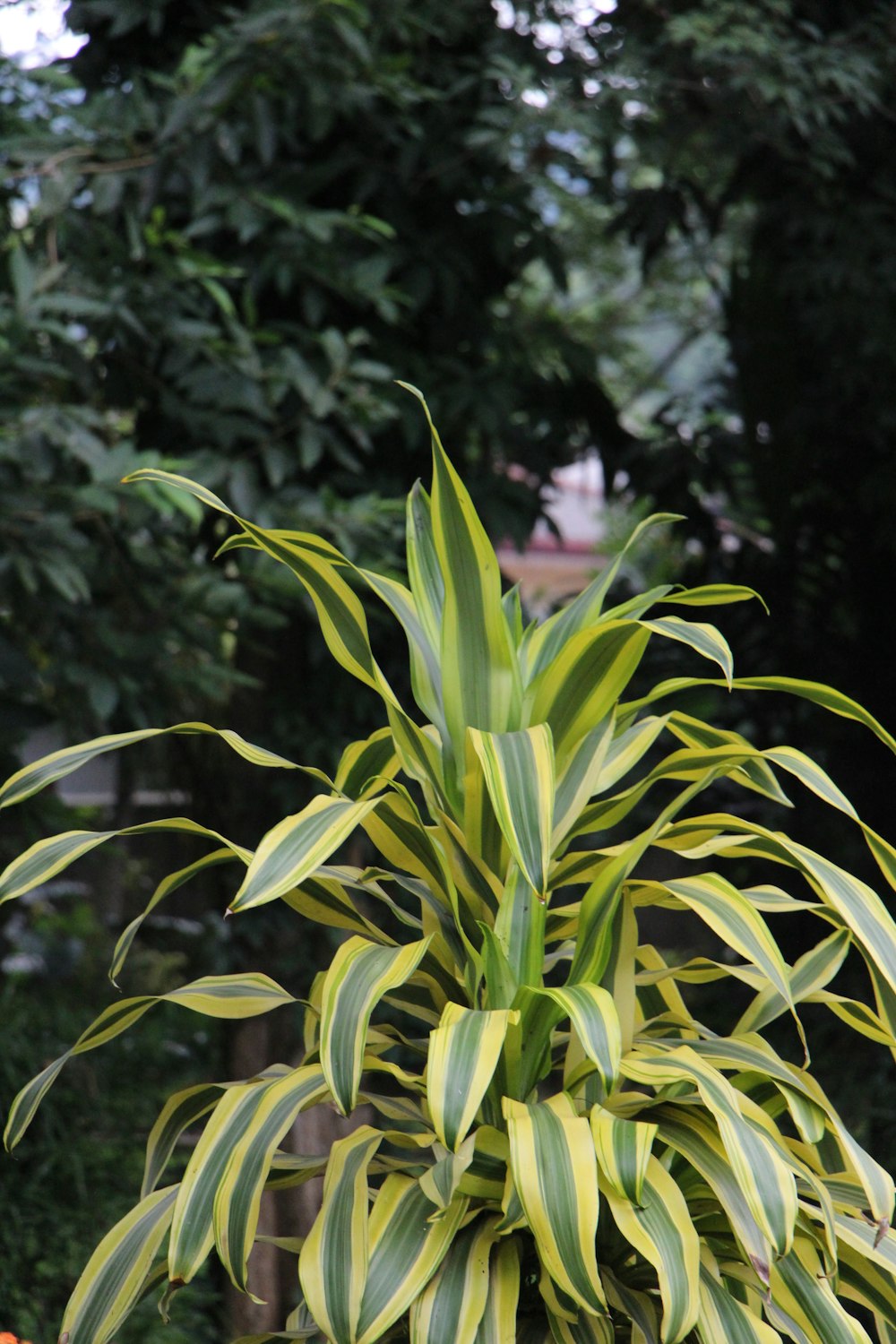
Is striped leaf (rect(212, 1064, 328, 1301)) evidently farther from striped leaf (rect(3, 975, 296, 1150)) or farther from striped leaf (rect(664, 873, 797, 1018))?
striped leaf (rect(664, 873, 797, 1018))

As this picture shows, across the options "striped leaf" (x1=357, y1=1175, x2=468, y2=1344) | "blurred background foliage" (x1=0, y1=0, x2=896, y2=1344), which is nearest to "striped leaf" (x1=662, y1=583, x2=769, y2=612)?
"striped leaf" (x1=357, y1=1175, x2=468, y2=1344)

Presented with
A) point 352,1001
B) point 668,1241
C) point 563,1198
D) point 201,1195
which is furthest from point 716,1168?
point 201,1195

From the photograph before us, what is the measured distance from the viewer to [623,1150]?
123cm

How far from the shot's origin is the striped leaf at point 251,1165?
1299 mm

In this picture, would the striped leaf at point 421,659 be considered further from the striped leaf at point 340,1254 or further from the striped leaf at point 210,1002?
the striped leaf at point 340,1254

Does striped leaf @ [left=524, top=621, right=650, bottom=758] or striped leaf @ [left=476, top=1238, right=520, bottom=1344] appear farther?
striped leaf @ [left=524, top=621, right=650, bottom=758]

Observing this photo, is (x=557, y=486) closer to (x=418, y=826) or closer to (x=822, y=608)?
(x=822, y=608)

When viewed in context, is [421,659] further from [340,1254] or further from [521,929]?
[340,1254]

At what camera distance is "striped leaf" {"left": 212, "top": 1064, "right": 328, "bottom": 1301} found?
4.26ft

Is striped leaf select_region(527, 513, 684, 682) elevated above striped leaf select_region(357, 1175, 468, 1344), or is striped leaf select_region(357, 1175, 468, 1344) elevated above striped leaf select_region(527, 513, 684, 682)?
striped leaf select_region(527, 513, 684, 682)

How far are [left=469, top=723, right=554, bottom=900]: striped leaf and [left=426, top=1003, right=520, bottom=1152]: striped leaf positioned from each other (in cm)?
16

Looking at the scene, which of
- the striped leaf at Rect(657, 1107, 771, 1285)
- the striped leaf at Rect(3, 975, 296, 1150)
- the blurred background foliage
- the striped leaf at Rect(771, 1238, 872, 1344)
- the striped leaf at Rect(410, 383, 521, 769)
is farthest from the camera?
the blurred background foliage

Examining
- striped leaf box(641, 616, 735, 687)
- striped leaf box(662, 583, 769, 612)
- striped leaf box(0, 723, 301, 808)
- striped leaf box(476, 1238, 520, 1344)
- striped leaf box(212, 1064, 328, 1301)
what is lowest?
striped leaf box(476, 1238, 520, 1344)

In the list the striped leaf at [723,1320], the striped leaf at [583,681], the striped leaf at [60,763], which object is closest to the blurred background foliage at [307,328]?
the striped leaf at [60,763]
